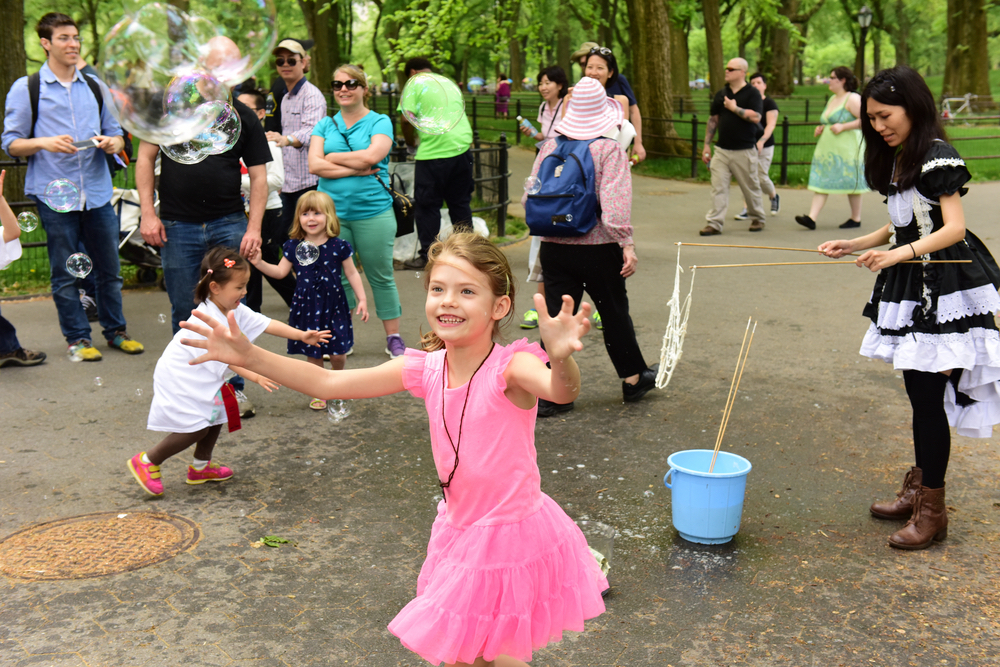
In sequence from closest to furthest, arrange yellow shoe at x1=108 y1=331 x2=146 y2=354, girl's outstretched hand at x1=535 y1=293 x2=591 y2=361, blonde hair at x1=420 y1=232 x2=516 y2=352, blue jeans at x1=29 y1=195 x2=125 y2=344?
girl's outstretched hand at x1=535 y1=293 x2=591 y2=361 < blonde hair at x1=420 y1=232 x2=516 y2=352 < blue jeans at x1=29 y1=195 x2=125 y2=344 < yellow shoe at x1=108 y1=331 x2=146 y2=354

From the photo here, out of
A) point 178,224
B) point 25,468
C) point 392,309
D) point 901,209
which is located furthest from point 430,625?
point 392,309

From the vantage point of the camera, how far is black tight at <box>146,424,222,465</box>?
4512 millimetres

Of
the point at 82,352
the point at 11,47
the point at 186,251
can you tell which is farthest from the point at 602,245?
the point at 11,47

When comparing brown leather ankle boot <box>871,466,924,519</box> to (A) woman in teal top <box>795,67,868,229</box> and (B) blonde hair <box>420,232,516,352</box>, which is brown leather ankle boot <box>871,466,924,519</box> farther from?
(A) woman in teal top <box>795,67,868,229</box>

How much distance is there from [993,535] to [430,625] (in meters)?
2.83

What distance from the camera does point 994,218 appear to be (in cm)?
1276

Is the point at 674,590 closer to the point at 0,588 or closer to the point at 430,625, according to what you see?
the point at 430,625

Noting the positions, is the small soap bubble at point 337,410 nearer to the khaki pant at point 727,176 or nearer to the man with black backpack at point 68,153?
the man with black backpack at point 68,153

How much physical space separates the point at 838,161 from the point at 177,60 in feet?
30.5

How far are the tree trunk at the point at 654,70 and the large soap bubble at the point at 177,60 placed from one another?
A: 1415cm

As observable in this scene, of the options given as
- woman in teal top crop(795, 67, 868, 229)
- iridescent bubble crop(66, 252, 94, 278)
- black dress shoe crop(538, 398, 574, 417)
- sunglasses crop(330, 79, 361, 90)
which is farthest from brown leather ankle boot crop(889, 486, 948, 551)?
woman in teal top crop(795, 67, 868, 229)

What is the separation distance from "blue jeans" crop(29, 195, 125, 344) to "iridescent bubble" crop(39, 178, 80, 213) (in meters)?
0.18

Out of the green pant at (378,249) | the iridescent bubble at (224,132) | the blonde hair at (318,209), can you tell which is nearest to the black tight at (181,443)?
the iridescent bubble at (224,132)

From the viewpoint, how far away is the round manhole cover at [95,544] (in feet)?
12.5
